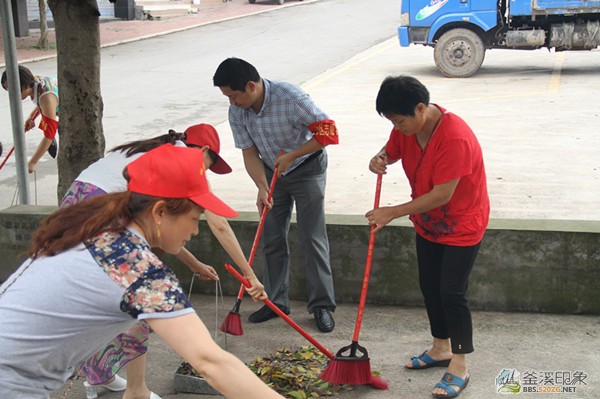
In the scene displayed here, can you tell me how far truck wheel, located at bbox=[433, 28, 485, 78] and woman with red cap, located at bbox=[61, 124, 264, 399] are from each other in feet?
42.8

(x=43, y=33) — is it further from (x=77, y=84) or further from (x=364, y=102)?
(x=77, y=84)

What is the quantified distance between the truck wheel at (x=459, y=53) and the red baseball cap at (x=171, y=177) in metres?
14.6

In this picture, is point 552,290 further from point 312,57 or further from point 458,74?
point 312,57

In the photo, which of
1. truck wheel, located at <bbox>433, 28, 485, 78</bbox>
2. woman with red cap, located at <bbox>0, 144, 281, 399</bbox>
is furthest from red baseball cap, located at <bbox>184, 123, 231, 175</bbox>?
truck wheel, located at <bbox>433, 28, 485, 78</bbox>

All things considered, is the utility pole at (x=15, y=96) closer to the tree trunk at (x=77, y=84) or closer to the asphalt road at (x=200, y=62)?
the tree trunk at (x=77, y=84)

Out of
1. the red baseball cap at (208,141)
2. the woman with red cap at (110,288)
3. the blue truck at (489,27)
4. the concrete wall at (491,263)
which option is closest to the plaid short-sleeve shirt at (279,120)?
the concrete wall at (491,263)

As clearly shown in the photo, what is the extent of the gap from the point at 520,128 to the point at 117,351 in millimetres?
9016

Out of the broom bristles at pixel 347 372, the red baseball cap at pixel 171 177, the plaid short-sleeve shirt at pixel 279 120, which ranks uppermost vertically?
the red baseball cap at pixel 171 177

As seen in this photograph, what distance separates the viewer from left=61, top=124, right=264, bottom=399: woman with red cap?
11.9 ft

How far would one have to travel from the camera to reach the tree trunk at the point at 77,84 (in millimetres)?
5398

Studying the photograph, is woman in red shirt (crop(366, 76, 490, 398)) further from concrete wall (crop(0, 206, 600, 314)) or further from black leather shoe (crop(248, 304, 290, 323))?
black leather shoe (crop(248, 304, 290, 323))

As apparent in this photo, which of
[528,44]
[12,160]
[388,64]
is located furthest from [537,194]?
[388,64]

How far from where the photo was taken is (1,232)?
5875mm

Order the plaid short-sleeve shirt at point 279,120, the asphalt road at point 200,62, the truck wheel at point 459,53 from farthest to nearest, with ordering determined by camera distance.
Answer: the truck wheel at point 459,53
the asphalt road at point 200,62
the plaid short-sleeve shirt at point 279,120
